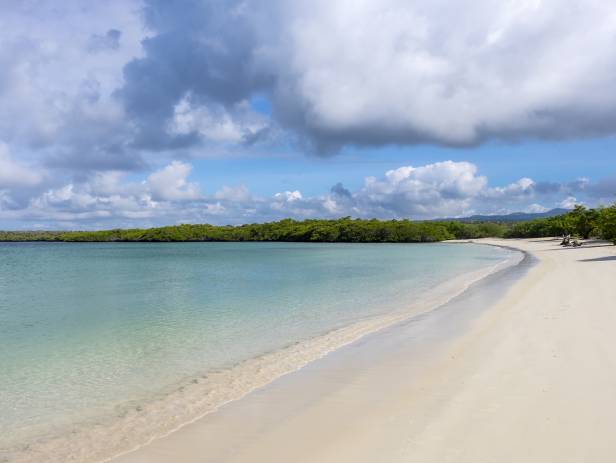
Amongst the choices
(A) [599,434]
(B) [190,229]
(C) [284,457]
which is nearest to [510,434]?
(A) [599,434]

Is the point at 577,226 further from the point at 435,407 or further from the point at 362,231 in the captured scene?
the point at 435,407

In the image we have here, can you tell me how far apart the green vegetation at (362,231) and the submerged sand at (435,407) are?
7258 centimetres

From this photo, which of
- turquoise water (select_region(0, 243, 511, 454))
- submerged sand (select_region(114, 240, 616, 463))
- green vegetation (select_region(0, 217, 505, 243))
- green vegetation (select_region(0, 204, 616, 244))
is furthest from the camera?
green vegetation (select_region(0, 217, 505, 243))

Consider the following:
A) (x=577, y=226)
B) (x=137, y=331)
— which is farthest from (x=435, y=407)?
(x=577, y=226)

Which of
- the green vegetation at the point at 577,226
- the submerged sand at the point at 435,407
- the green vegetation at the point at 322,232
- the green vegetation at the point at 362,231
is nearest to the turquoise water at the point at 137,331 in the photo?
the submerged sand at the point at 435,407

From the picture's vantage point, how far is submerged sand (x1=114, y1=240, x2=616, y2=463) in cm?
541

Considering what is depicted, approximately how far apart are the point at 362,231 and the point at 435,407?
448 feet

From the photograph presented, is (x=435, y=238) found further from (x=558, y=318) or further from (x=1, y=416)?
(x=1, y=416)

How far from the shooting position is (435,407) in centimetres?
668

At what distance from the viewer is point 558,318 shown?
42.6ft

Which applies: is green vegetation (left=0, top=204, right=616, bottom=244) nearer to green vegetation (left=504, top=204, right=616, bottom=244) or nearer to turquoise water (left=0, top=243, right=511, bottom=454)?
green vegetation (left=504, top=204, right=616, bottom=244)

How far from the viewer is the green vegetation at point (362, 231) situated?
101 m

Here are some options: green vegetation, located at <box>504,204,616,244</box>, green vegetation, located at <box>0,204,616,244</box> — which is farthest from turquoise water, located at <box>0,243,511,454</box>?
green vegetation, located at <box>0,204,616,244</box>

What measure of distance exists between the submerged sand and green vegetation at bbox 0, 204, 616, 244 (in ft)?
238
